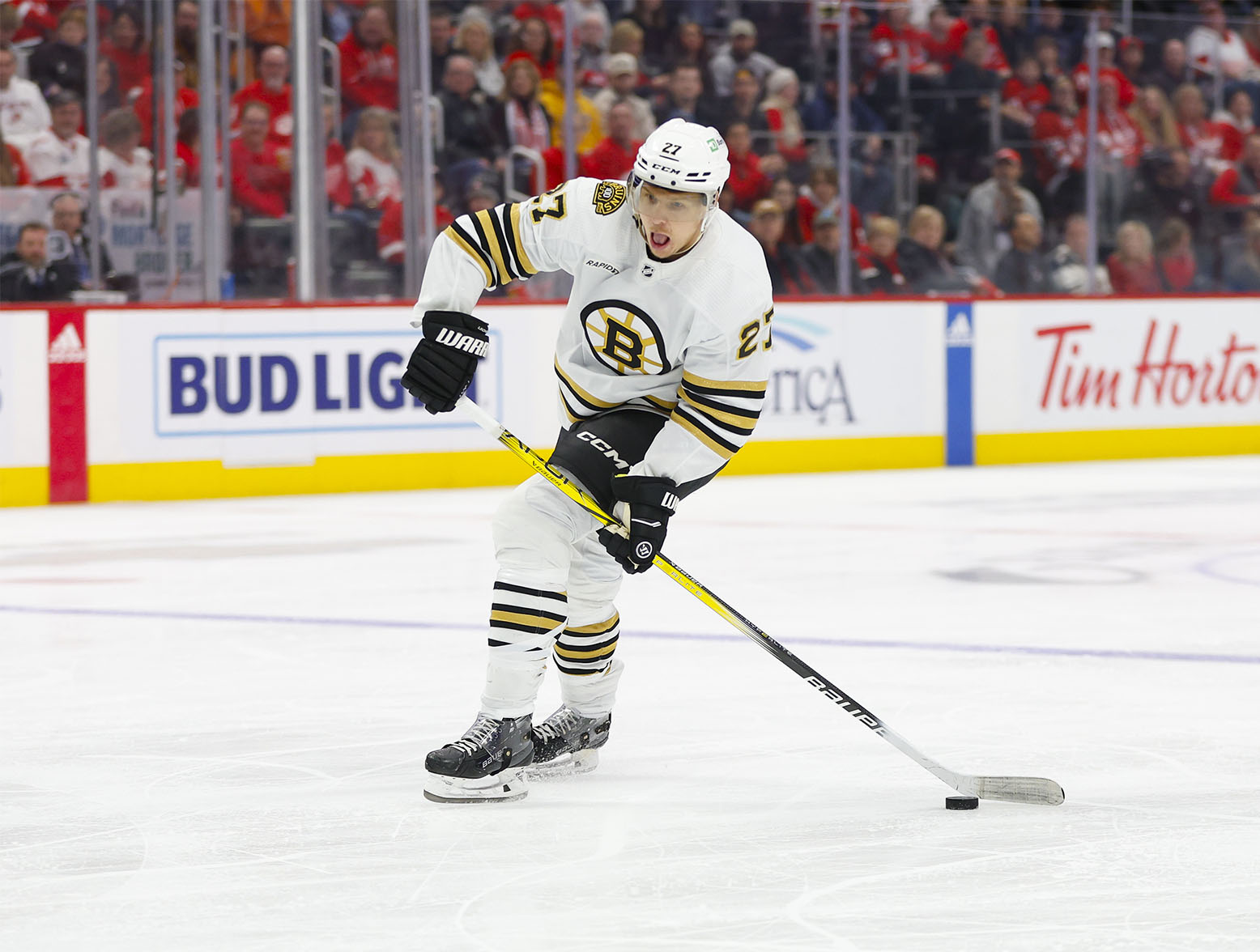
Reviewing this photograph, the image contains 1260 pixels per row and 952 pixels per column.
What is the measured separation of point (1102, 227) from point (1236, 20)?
1.54 m

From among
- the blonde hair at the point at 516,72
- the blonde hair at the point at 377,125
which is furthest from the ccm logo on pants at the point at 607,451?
the blonde hair at the point at 516,72

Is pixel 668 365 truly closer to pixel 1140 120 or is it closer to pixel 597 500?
pixel 597 500

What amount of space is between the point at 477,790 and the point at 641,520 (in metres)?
0.52

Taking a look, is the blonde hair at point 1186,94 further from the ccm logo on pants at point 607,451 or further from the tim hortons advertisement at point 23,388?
the ccm logo on pants at point 607,451

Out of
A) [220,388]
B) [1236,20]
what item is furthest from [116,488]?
[1236,20]

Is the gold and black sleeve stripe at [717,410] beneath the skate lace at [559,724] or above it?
above

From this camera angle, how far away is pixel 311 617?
16.1 ft

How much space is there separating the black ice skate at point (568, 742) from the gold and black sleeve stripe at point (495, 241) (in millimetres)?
791

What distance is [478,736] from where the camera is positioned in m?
3.00

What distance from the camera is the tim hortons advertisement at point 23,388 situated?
7617 mm

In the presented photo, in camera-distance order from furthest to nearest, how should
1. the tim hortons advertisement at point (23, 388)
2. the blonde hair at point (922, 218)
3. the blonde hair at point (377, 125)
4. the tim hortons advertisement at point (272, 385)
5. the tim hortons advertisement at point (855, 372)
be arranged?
the blonde hair at point (922, 218)
the tim hortons advertisement at point (855, 372)
the blonde hair at point (377, 125)
the tim hortons advertisement at point (272, 385)
the tim hortons advertisement at point (23, 388)

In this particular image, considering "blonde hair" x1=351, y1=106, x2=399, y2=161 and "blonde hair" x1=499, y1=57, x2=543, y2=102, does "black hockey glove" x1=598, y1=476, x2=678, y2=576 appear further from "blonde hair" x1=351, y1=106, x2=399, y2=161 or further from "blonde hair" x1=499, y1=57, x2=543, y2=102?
"blonde hair" x1=499, y1=57, x2=543, y2=102

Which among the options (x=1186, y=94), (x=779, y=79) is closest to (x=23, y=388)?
(x=779, y=79)

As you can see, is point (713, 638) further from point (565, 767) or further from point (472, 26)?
point (472, 26)
